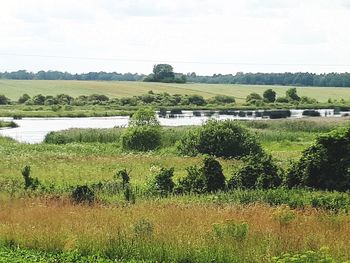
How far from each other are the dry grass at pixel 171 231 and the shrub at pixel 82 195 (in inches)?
80.1

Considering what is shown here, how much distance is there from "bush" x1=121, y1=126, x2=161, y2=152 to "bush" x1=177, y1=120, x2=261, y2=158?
5.67m

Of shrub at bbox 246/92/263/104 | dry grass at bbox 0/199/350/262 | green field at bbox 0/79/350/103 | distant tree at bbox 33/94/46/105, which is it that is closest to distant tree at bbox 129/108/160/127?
dry grass at bbox 0/199/350/262

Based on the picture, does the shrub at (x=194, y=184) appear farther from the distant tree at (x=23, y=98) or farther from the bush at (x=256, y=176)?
the distant tree at (x=23, y=98)

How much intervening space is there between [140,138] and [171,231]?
33345 millimetres

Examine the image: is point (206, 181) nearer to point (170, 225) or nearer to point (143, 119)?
point (170, 225)

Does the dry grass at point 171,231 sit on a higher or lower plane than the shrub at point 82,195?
higher

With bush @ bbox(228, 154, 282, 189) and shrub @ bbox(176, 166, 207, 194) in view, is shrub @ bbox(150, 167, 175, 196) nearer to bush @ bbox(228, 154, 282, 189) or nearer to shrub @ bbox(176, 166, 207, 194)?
shrub @ bbox(176, 166, 207, 194)

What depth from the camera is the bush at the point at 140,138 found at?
156 ft

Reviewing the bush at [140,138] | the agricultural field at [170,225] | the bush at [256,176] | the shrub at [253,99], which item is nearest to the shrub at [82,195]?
the agricultural field at [170,225]

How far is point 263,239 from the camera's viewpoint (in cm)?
1355

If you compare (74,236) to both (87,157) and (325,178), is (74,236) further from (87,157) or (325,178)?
(87,157)

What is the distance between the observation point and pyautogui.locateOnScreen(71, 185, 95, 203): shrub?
19.9 meters

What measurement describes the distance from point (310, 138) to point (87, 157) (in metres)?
26.6

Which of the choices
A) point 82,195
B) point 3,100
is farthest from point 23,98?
point 82,195
